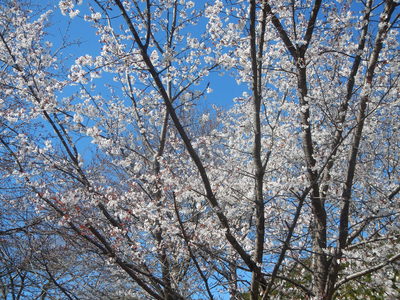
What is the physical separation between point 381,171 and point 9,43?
23.6ft

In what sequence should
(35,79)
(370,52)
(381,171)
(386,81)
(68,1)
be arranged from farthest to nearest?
(381,171) < (35,79) < (386,81) < (370,52) < (68,1)

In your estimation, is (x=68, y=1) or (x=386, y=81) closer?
(x=68, y=1)

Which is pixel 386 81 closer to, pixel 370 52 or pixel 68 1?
pixel 370 52

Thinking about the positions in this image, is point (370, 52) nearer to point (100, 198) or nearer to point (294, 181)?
point (294, 181)

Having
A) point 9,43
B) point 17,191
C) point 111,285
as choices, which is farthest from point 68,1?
point 111,285

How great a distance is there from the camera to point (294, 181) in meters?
4.76

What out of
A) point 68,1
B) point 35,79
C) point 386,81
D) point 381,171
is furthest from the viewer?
point 381,171

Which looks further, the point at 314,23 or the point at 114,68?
the point at 114,68

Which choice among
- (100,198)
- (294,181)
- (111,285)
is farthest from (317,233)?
(111,285)

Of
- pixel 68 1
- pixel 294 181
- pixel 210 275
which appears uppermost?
pixel 68 1

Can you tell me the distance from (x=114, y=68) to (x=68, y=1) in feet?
7.35

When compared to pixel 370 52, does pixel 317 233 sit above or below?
below

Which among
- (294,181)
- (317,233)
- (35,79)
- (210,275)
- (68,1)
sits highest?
(35,79)

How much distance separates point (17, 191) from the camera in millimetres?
6684
